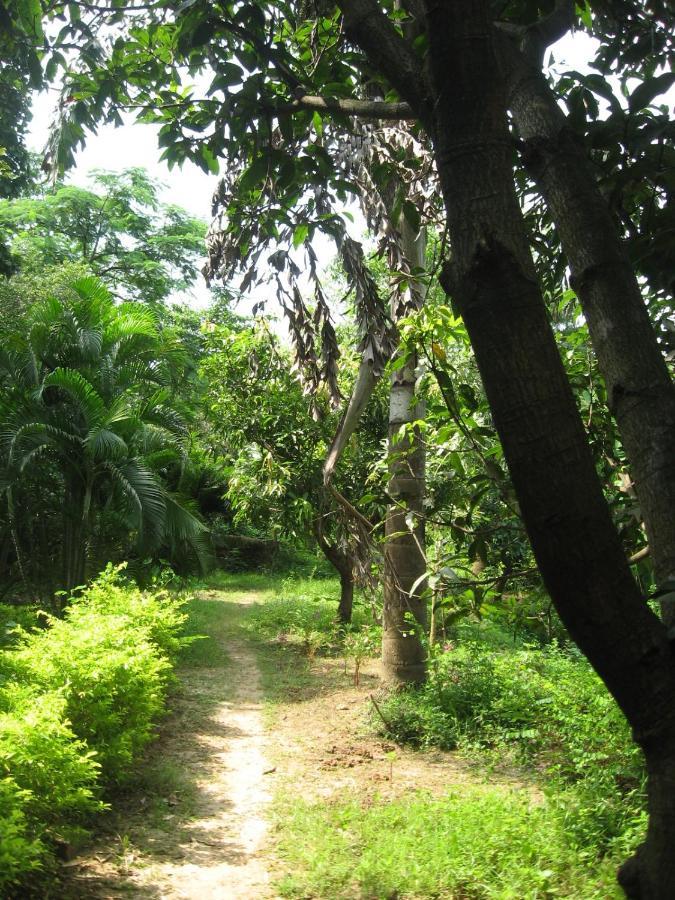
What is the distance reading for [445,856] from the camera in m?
3.66

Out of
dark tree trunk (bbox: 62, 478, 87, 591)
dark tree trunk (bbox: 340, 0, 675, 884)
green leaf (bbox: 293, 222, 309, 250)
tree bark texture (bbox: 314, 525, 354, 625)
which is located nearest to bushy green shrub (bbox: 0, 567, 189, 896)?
green leaf (bbox: 293, 222, 309, 250)

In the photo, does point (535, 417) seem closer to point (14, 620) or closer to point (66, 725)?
point (66, 725)

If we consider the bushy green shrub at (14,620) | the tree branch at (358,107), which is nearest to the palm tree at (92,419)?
the bushy green shrub at (14,620)

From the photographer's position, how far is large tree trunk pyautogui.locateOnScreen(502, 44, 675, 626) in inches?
54.6

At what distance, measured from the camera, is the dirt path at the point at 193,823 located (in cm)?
382

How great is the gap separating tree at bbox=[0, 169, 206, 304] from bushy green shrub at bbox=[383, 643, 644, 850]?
1661 centimetres

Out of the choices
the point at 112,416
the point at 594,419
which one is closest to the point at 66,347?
the point at 112,416

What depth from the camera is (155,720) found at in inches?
272

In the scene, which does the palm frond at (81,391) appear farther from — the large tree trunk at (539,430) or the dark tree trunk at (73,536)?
the large tree trunk at (539,430)

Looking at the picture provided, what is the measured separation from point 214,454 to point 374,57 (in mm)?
11207

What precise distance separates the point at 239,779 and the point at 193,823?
34.1 inches

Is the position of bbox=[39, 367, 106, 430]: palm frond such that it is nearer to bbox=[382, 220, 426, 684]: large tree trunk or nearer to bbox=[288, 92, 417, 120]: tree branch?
bbox=[382, 220, 426, 684]: large tree trunk

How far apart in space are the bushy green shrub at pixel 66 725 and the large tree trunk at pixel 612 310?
112 inches

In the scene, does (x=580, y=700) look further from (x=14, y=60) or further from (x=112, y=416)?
(x=112, y=416)
